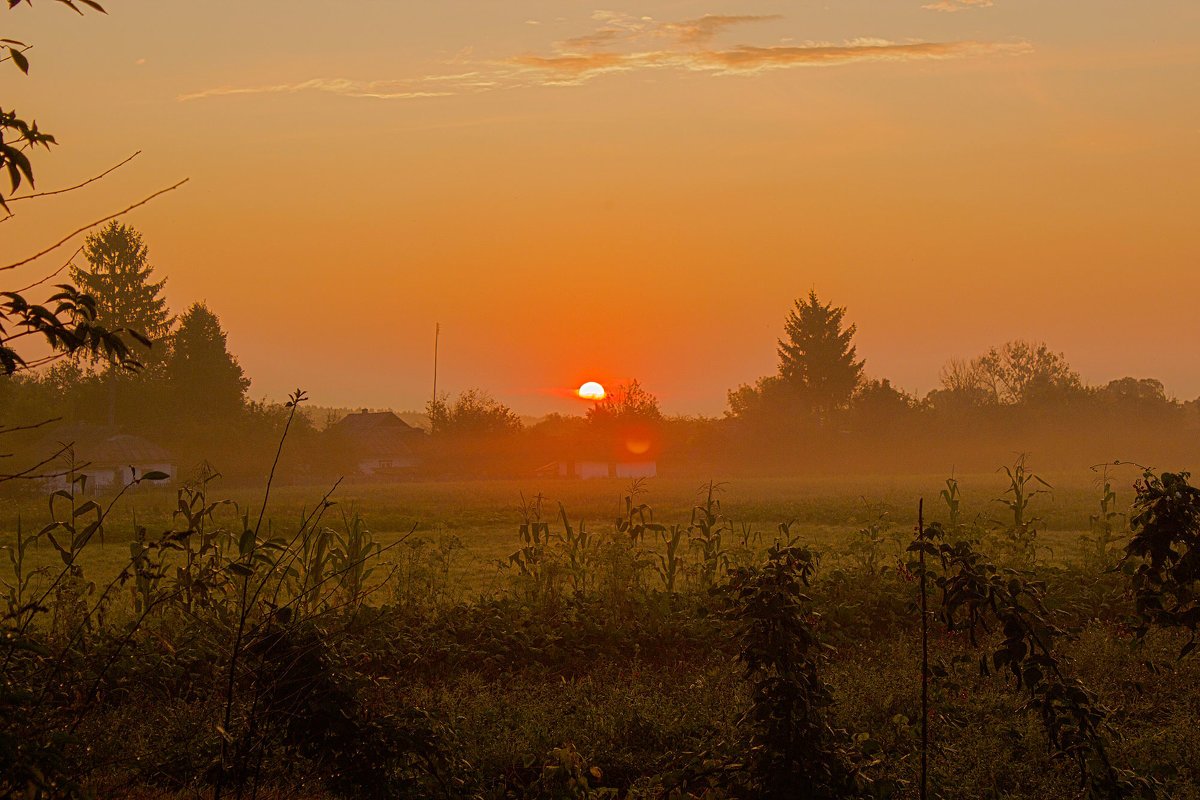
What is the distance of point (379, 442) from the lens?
7638 cm

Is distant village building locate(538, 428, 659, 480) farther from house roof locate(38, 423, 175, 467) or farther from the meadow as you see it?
the meadow

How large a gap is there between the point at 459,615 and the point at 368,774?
5.33 m

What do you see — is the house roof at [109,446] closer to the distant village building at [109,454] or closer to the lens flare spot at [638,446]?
the distant village building at [109,454]

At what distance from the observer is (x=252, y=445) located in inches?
2574

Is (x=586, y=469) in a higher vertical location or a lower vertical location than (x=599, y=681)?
higher

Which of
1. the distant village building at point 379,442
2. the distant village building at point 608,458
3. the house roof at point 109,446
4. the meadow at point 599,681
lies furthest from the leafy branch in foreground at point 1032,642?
the distant village building at point 608,458

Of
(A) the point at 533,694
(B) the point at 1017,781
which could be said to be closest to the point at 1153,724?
(B) the point at 1017,781

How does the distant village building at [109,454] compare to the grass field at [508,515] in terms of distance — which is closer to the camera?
the grass field at [508,515]

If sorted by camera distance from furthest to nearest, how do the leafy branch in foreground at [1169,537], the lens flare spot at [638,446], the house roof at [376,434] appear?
the lens flare spot at [638,446] < the house roof at [376,434] < the leafy branch in foreground at [1169,537]

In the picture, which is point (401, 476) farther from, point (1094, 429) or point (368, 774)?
point (368, 774)

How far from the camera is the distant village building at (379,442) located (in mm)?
70625

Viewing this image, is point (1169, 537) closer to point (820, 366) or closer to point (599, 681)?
point (599, 681)

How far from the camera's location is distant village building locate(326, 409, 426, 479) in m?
70.6

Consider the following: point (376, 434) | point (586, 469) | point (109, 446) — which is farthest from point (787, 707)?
point (376, 434)
